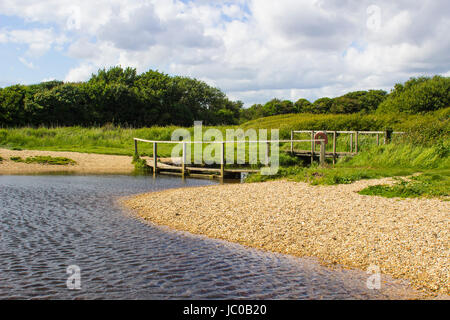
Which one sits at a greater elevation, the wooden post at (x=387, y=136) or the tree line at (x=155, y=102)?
the tree line at (x=155, y=102)

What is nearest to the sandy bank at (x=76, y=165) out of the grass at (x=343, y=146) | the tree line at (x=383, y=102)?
the grass at (x=343, y=146)

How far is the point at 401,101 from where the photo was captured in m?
37.6

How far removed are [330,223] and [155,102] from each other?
5078 cm

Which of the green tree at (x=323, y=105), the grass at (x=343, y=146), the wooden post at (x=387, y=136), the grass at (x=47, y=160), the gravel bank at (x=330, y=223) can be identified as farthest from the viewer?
the green tree at (x=323, y=105)

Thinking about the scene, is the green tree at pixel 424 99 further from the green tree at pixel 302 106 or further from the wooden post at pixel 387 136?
the green tree at pixel 302 106

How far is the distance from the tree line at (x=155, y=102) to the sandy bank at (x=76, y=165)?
13.4 meters

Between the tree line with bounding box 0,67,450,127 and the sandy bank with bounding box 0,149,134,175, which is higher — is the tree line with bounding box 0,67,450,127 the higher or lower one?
the higher one

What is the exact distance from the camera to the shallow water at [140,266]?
5473 mm

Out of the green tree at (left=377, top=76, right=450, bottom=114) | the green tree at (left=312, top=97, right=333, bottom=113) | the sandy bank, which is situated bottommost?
the sandy bank

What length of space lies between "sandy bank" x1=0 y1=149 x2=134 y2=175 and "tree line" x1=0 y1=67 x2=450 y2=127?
13.4 metres

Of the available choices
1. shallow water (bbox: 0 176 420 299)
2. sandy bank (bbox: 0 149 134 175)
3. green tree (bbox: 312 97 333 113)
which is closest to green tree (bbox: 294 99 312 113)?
green tree (bbox: 312 97 333 113)

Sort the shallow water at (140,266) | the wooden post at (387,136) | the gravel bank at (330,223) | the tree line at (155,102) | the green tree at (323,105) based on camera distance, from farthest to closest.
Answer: the green tree at (323,105) → the tree line at (155,102) → the wooden post at (387,136) → the gravel bank at (330,223) → the shallow water at (140,266)

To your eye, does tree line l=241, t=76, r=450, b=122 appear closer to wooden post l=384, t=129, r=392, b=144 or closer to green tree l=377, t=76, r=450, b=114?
green tree l=377, t=76, r=450, b=114

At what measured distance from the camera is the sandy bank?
65.4ft
